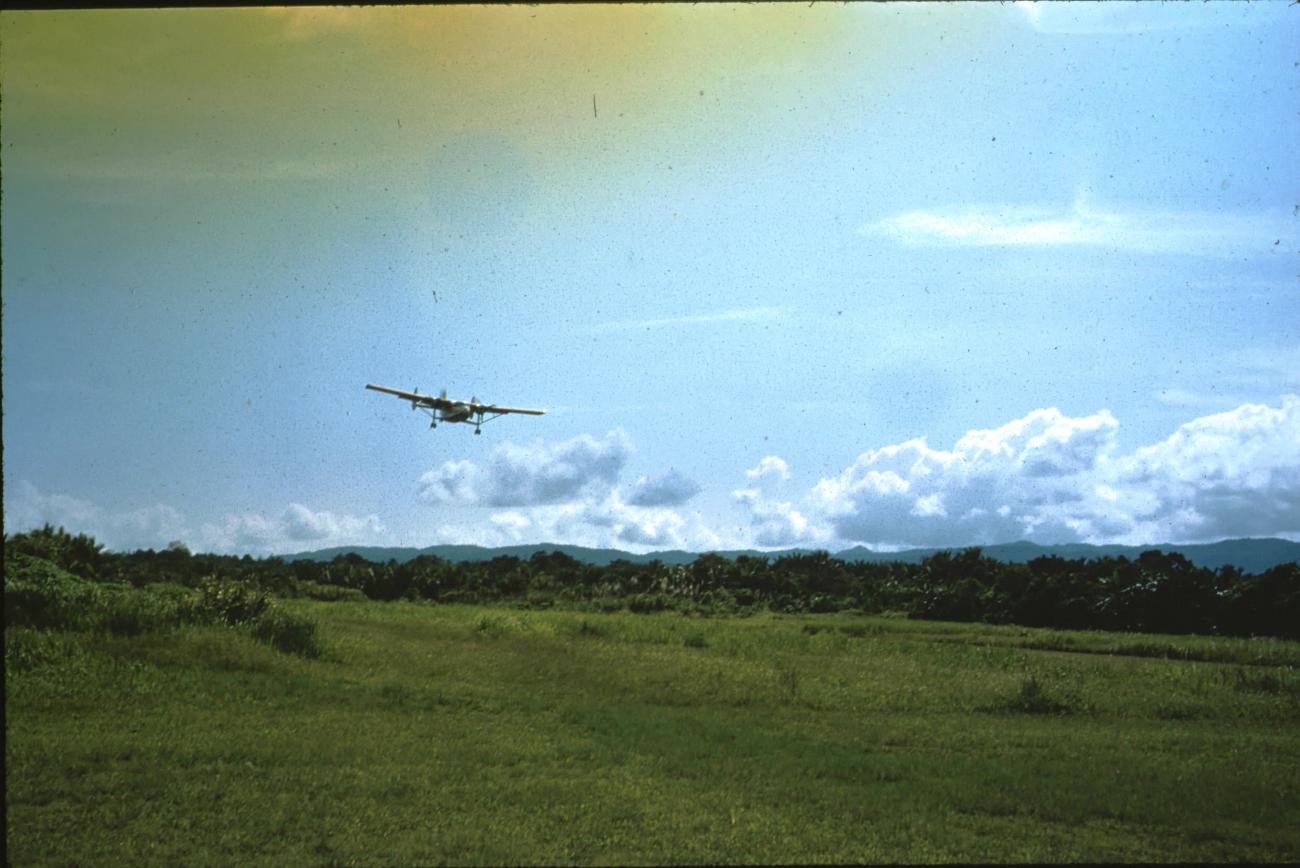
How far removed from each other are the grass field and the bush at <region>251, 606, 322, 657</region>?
1.44ft

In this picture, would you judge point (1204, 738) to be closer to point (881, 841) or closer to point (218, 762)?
point (881, 841)

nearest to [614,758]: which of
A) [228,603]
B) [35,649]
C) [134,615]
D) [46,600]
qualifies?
[35,649]

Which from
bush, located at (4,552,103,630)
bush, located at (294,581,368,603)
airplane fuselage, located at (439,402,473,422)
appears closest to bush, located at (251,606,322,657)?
bush, located at (4,552,103,630)

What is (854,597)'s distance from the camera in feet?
126

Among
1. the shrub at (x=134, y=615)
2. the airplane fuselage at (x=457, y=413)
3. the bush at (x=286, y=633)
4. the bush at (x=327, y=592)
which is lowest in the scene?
the bush at (x=327, y=592)

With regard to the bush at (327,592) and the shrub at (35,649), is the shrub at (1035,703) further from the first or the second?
the bush at (327,592)

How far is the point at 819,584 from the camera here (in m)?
40.0

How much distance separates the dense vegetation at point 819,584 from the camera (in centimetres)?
2972

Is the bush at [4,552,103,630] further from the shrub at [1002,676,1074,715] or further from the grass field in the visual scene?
the shrub at [1002,676,1074,715]

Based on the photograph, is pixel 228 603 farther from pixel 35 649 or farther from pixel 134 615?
pixel 35 649

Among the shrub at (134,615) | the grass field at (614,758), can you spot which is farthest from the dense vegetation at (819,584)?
the grass field at (614,758)

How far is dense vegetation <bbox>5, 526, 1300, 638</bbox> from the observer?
29719mm

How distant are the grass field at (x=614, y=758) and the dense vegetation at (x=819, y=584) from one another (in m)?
10.9

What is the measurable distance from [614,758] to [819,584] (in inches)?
1171
